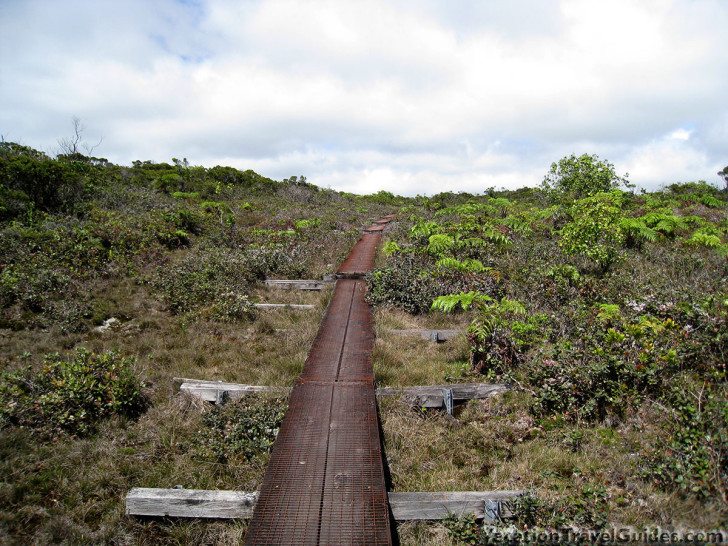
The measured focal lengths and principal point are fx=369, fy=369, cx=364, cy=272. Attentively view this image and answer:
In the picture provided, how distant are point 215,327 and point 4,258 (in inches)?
206

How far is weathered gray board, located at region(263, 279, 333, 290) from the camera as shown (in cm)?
955

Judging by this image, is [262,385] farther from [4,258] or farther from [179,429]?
[4,258]

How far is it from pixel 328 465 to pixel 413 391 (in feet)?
5.17

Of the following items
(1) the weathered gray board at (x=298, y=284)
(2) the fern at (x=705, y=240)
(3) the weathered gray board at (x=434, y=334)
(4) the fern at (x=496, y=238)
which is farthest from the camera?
(4) the fern at (x=496, y=238)

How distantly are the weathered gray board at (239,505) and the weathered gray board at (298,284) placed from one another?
6460 mm

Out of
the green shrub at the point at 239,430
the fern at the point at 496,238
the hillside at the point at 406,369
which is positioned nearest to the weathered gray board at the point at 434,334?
the hillside at the point at 406,369

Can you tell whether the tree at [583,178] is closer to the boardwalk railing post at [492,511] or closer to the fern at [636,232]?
the fern at [636,232]

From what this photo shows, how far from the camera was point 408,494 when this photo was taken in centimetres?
325

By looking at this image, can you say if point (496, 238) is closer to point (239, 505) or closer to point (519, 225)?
point (519, 225)

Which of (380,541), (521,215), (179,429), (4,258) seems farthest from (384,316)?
(521,215)

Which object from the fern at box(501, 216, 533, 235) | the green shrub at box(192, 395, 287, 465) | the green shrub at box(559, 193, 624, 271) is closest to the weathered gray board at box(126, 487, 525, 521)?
the green shrub at box(192, 395, 287, 465)

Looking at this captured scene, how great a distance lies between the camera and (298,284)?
9625mm

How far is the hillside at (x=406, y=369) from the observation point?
3109 millimetres

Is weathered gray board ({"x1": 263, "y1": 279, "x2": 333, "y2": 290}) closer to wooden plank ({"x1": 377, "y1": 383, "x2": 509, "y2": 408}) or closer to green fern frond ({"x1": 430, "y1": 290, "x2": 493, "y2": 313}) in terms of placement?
green fern frond ({"x1": 430, "y1": 290, "x2": 493, "y2": 313})
